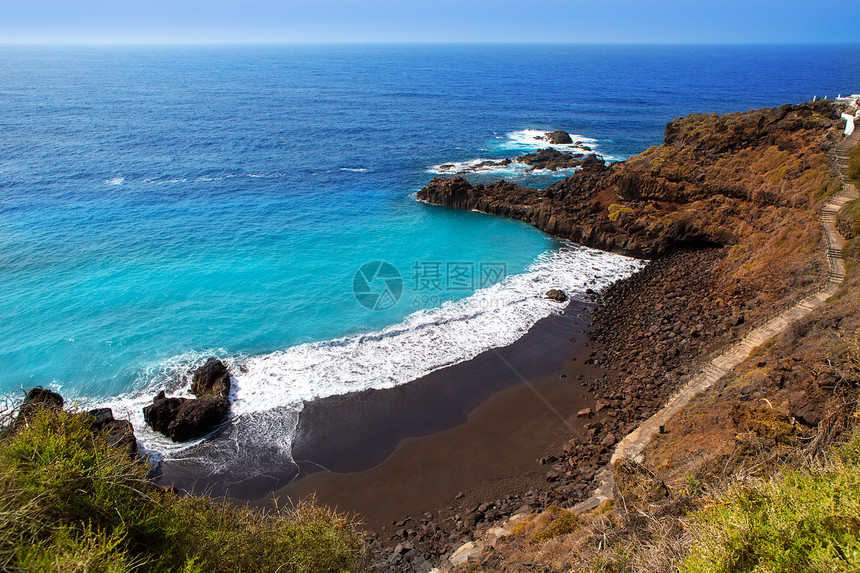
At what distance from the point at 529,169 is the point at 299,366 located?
45.1 metres

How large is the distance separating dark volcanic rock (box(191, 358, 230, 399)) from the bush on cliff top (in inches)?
480

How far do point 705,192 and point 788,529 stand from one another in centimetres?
→ 3738

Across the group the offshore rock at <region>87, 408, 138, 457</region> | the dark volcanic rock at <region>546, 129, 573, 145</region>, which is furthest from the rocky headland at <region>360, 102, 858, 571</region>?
the dark volcanic rock at <region>546, 129, 573, 145</region>

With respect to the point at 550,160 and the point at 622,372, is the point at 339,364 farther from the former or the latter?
the point at 550,160

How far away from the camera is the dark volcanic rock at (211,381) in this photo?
2367cm

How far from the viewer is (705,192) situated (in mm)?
38875

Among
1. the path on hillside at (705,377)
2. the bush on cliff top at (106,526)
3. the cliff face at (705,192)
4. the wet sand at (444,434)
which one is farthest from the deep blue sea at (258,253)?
the path on hillside at (705,377)

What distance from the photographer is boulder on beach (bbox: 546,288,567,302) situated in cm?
3238

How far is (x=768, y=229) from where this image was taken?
107 ft

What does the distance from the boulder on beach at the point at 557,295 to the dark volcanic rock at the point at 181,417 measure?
886 inches

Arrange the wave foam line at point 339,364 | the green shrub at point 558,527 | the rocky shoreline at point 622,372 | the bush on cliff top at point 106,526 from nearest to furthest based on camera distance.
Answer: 1. the bush on cliff top at point 106,526
2. the green shrub at point 558,527
3. the rocky shoreline at point 622,372
4. the wave foam line at point 339,364

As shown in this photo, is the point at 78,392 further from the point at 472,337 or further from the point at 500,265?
the point at 500,265

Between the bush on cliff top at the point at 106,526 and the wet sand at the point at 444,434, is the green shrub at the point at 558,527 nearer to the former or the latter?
the wet sand at the point at 444,434

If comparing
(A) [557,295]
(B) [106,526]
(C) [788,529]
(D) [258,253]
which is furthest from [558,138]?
(B) [106,526]
